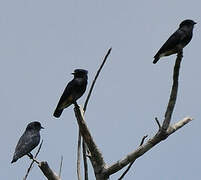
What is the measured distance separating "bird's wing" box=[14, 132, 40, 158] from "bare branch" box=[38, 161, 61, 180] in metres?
4.70

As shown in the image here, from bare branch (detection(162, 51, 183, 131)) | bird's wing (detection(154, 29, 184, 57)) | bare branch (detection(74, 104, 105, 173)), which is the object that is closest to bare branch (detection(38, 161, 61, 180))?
bare branch (detection(74, 104, 105, 173))

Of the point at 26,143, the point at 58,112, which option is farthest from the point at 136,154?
the point at 26,143

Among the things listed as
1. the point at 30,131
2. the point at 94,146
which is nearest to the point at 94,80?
the point at 94,146

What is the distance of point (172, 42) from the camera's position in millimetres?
9812

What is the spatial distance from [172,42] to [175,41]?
0.22ft

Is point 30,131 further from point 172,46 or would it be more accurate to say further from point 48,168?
point 48,168

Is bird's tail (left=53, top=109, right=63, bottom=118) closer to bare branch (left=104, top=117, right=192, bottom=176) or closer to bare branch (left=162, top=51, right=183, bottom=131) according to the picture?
bare branch (left=162, top=51, right=183, bottom=131)

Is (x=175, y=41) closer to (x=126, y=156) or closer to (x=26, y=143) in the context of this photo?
(x=26, y=143)

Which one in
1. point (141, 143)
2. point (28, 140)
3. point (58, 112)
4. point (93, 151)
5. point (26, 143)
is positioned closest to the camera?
point (141, 143)

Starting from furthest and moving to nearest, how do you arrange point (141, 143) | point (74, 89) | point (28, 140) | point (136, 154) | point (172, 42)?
point (28, 140), point (74, 89), point (172, 42), point (141, 143), point (136, 154)

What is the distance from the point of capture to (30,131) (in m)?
Answer: 12.3

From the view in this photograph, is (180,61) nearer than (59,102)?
Yes

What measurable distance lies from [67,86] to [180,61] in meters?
4.20

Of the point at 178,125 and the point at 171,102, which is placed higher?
the point at 171,102
